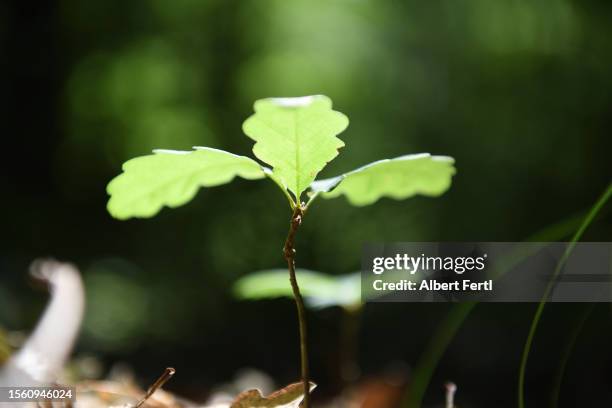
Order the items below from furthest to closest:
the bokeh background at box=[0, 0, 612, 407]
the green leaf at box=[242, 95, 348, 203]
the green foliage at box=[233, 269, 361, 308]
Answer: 1. the bokeh background at box=[0, 0, 612, 407]
2. the green foliage at box=[233, 269, 361, 308]
3. the green leaf at box=[242, 95, 348, 203]

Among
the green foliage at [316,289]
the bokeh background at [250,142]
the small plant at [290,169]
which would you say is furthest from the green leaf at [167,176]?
the bokeh background at [250,142]

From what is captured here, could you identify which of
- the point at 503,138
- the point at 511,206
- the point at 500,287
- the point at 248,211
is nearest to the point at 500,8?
the point at 503,138

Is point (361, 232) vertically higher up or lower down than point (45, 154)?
lower down

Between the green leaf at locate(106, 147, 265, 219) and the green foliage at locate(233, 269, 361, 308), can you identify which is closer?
the green leaf at locate(106, 147, 265, 219)

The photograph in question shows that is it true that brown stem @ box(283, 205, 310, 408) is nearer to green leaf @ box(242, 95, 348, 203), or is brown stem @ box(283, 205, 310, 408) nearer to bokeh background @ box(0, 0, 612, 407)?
green leaf @ box(242, 95, 348, 203)

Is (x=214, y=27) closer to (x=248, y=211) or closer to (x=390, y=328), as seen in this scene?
(x=248, y=211)

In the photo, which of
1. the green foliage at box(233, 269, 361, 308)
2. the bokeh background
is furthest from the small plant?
the bokeh background

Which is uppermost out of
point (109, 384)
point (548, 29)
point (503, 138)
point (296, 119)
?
point (548, 29)
